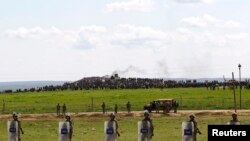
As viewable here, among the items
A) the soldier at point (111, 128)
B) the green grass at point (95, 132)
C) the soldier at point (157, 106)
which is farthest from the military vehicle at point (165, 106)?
the soldier at point (111, 128)

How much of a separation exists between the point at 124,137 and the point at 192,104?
37425 millimetres

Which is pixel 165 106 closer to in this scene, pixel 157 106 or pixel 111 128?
pixel 157 106

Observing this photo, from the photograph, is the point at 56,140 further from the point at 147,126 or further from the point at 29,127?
the point at 29,127

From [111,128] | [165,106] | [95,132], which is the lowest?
[95,132]

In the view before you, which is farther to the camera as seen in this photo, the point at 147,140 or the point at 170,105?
the point at 170,105

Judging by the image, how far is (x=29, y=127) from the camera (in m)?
43.8

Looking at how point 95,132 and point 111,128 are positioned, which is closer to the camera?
point 111,128

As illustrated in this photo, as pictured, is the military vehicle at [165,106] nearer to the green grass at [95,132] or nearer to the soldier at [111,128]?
the green grass at [95,132]

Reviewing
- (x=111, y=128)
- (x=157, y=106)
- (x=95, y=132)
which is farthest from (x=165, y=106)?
(x=111, y=128)

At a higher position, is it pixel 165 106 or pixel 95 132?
pixel 165 106

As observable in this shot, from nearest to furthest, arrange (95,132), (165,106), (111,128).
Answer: (111,128) < (95,132) < (165,106)

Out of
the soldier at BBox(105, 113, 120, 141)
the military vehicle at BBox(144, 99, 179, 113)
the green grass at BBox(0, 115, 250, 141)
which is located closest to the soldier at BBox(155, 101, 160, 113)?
the military vehicle at BBox(144, 99, 179, 113)

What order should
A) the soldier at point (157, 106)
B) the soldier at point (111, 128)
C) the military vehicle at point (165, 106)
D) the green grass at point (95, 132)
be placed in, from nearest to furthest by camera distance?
the soldier at point (111, 128)
the green grass at point (95, 132)
the military vehicle at point (165, 106)
the soldier at point (157, 106)

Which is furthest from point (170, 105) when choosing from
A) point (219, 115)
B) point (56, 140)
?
point (56, 140)
